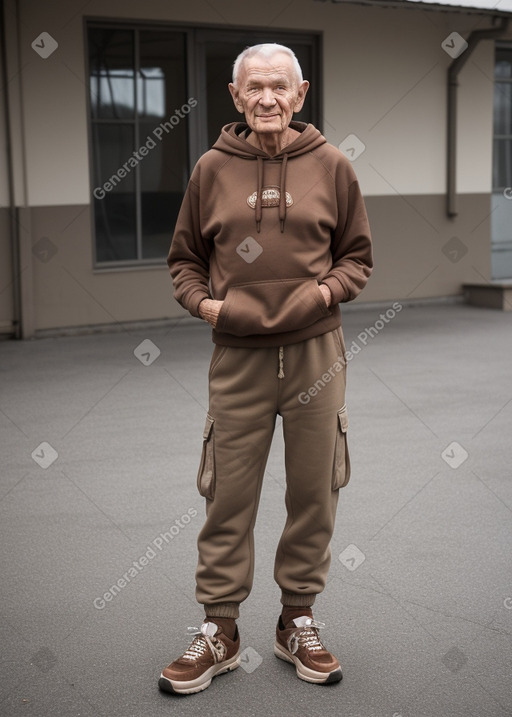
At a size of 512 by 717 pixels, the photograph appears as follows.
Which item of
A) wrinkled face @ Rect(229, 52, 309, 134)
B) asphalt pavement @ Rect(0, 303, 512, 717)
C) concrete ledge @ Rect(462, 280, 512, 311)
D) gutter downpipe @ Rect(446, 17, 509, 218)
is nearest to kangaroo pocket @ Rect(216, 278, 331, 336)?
wrinkled face @ Rect(229, 52, 309, 134)

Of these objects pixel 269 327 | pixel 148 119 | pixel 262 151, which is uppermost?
pixel 148 119

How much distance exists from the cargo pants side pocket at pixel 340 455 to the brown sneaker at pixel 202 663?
0.59 meters

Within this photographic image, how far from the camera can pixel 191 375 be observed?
26.4 feet

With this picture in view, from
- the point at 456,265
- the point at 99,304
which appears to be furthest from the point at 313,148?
the point at 456,265

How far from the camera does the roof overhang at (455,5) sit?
33.2 ft

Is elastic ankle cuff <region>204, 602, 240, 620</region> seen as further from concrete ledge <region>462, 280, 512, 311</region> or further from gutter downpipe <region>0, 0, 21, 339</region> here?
concrete ledge <region>462, 280, 512, 311</region>

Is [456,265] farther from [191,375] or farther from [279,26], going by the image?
[191,375]

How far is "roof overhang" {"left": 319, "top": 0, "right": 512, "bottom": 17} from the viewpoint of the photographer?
1013 cm

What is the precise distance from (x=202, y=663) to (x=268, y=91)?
1.71 m

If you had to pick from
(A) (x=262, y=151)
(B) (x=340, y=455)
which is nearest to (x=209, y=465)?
(B) (x=340, y=455)

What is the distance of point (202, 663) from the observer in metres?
3.08

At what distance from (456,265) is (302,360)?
33.0 feet

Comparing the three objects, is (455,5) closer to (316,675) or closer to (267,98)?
(267,98)

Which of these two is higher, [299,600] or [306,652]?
[299,600]
